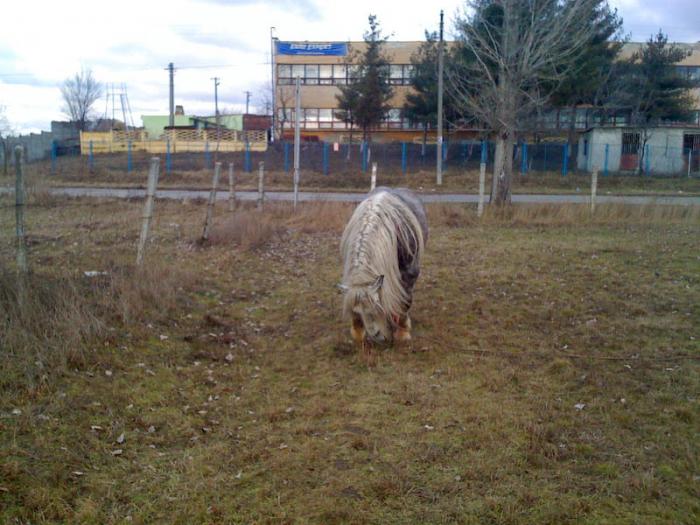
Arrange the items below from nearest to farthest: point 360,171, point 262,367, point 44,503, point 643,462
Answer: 1. point 44,503
2. point 643,462
3. point 262,367
4. point 360,171

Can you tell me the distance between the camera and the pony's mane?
19.1 feet

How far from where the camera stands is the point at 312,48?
50719mm

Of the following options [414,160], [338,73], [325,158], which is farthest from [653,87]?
[338,73]

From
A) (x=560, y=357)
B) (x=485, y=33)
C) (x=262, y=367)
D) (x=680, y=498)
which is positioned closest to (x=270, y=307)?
(x=262, y=367)

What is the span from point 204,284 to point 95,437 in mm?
4398

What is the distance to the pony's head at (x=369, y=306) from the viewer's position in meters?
5.73

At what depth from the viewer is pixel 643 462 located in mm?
3984

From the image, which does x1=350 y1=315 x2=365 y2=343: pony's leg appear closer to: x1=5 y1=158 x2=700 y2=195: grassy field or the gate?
x1=5 y1=158 x2=700 y2=195: grassy field

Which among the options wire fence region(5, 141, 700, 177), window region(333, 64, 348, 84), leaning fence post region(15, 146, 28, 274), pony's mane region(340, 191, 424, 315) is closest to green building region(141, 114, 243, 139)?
window region(333, 64, 348, 84)

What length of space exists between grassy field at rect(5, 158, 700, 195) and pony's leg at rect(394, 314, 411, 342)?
67.2 ft

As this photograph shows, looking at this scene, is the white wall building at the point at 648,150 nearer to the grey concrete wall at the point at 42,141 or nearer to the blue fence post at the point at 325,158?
the blue fence post at the point at 325,158

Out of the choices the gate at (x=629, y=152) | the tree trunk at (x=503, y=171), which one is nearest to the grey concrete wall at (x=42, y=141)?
the tree trunk at (x=503, y=171)

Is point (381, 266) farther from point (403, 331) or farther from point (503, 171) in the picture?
point (503, 171)

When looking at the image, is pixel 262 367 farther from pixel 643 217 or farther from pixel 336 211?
pixel 643 217
